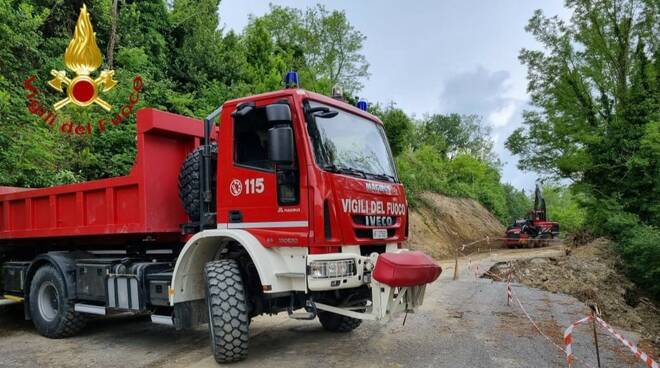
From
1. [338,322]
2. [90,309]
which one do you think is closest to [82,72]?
[90,309]

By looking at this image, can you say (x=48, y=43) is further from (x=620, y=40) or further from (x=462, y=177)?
(x=462, y=177)

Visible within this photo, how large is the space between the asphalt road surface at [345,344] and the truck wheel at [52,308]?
17 centimetres

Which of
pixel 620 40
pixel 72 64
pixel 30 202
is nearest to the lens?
pixel 30 202

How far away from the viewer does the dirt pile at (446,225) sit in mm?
25719

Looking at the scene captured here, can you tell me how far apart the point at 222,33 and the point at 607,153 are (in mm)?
17790

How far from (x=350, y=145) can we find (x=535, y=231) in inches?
1056

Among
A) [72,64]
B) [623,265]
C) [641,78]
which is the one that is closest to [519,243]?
Answer: [641,78]

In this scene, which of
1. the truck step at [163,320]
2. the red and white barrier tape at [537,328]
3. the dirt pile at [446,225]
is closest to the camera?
the truck step at [163,320]

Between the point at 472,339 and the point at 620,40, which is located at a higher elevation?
the point at 620,40

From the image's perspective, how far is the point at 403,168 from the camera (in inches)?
1340

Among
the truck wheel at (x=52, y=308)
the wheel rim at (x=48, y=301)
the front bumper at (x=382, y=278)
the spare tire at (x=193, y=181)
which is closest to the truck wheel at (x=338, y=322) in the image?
the front bumper at (x=382, y=278)

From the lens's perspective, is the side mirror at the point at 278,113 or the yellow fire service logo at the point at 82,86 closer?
the side mirror at the point at 278,113

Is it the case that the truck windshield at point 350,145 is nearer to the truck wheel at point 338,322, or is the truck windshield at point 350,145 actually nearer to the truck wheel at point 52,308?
the truck wheel at point 338,322

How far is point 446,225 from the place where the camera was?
29969 mm
